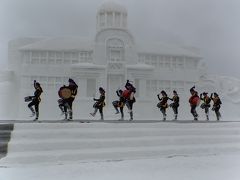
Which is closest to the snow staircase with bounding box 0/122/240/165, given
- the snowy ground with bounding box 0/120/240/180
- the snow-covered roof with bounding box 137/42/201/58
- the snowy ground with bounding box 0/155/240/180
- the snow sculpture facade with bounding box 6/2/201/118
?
the snowy ground with bounding box 0/120/240/180

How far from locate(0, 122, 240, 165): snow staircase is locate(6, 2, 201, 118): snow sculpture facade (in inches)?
416

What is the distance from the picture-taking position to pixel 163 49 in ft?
76.1

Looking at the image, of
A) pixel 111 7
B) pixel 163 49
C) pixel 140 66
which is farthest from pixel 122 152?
pixel 163 49

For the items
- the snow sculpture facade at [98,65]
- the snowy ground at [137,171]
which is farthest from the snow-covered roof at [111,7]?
the snowy ground at [137,171]

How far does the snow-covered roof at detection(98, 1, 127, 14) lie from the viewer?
71.7 feet

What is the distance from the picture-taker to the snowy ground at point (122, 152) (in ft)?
21.3

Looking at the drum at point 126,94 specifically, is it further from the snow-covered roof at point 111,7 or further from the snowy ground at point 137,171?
the snow-covered roof at point 111,7

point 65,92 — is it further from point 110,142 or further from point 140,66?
point 140,66

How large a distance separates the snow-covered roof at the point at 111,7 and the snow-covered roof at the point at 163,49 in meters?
2.59

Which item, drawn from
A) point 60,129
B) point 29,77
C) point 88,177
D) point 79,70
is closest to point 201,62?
point 79,70

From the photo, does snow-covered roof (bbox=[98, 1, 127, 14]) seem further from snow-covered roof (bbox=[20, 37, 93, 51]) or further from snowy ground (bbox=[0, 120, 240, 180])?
snowy ground (bbox=[0, 120, 240, 180])

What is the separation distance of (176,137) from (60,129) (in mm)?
3095

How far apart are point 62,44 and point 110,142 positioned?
47.4ft

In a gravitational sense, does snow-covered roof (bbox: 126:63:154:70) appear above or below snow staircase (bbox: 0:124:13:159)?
above
